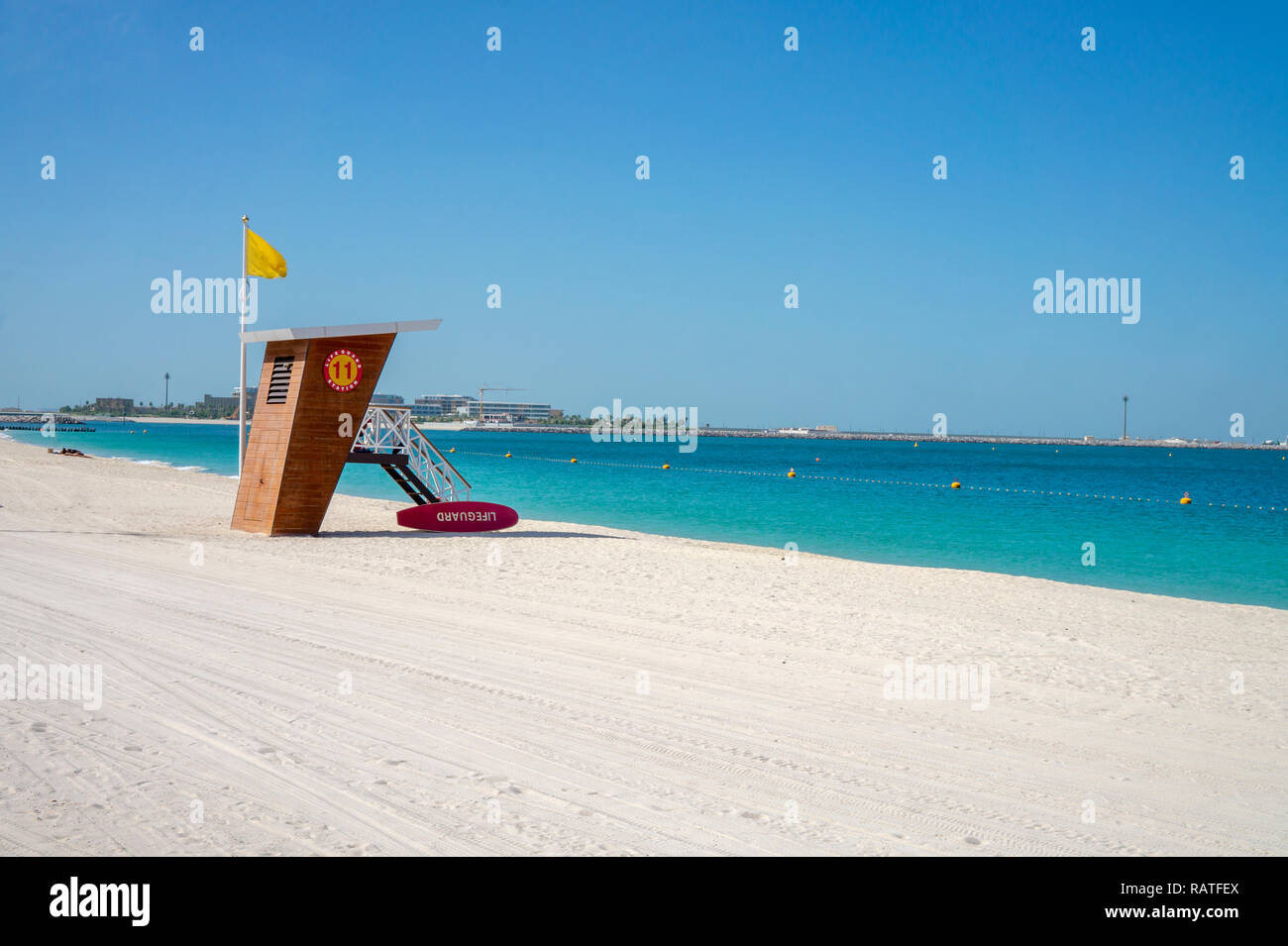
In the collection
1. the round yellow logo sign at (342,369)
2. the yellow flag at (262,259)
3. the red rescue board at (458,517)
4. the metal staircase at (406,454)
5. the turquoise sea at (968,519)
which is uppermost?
the yellow flag at (262,259)

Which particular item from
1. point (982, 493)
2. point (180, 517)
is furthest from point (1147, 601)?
point (982, 493)

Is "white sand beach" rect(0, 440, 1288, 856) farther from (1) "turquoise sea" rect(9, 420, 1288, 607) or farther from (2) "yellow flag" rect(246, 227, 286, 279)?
(1) "turquoise sea" rect(9, 420, 1288, 607)

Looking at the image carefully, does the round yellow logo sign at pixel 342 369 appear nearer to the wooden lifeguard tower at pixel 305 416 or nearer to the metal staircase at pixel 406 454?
the wooden lifeguard tower at pixel 305 416

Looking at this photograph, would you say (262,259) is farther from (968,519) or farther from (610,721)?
(968,519)

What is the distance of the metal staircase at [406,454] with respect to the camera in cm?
1908

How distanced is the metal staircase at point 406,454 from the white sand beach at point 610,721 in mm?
6790

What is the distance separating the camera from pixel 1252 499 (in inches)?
1847

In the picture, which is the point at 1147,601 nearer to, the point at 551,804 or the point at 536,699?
the point at 536,699

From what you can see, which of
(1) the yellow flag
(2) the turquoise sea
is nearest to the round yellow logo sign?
(1) the yellow flag

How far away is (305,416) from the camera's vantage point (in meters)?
16.0

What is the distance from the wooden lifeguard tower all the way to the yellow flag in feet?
8.34

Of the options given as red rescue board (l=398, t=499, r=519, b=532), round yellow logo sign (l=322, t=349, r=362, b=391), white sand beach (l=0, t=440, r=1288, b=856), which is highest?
round yellow logo sign (l=322, t=349, r=362, b=391)

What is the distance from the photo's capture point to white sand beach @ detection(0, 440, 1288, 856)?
4.30 meters

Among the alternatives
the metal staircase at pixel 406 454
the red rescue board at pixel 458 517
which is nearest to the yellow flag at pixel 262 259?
the metal staircase at pixel 406 454
